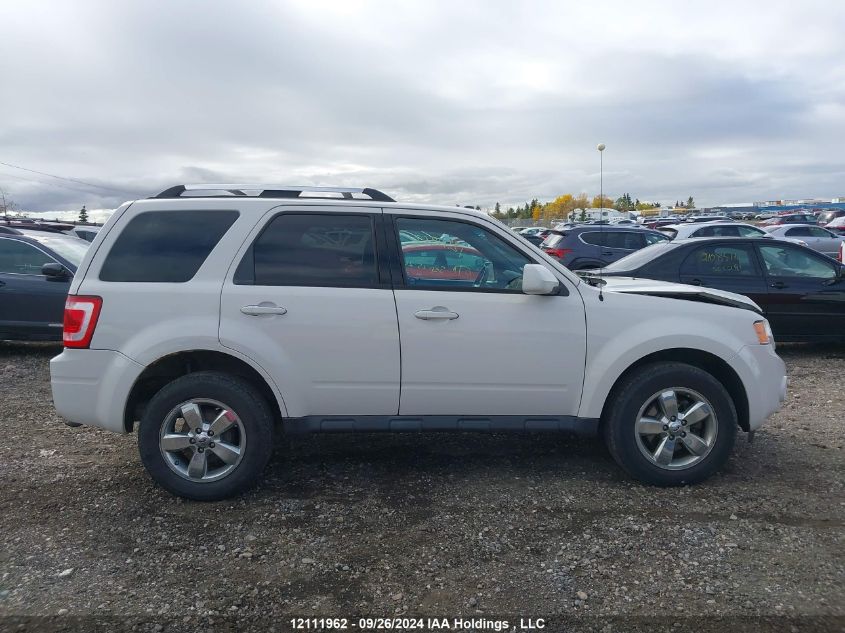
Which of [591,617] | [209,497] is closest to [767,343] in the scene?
[591,617]

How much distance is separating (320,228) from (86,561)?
90.1 inches

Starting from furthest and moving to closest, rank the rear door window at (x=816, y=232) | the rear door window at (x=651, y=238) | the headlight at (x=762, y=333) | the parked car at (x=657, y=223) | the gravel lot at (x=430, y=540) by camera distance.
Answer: the parked car at (x=657, y=223), the rear door window at (x=816, y=232), the rear door window at (x=651, y=238), the headlight at (x=762, y=333), the gravel lot at (x=430, y=540)

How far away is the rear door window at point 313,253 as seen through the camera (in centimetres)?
418

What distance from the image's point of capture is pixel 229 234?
420cm

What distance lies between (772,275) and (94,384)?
758 centimetres

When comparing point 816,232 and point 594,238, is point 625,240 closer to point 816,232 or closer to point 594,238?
point 594,238

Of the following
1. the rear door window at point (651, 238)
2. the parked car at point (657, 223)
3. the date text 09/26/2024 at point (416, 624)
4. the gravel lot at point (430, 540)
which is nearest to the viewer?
the date text 09/26/2024 at point (416, 624)

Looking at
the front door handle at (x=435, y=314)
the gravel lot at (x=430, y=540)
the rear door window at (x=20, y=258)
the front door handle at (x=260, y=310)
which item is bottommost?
the gravel lot at (x=430, y=540)

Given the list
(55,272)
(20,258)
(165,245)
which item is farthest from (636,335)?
(20,258)

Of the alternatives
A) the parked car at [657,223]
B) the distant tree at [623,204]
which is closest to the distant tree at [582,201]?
the distant tree at [623,204]

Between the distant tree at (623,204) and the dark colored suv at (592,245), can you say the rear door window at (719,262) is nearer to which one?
the dark colored suv at (592,245)

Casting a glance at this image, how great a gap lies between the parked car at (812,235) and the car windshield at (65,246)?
895 inches

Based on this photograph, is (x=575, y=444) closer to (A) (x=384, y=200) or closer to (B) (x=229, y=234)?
→ (A) (x=384, y=200)

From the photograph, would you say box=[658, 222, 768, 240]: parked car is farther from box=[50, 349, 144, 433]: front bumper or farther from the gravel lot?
box=[50, 349, 144, 433]: front bumper
